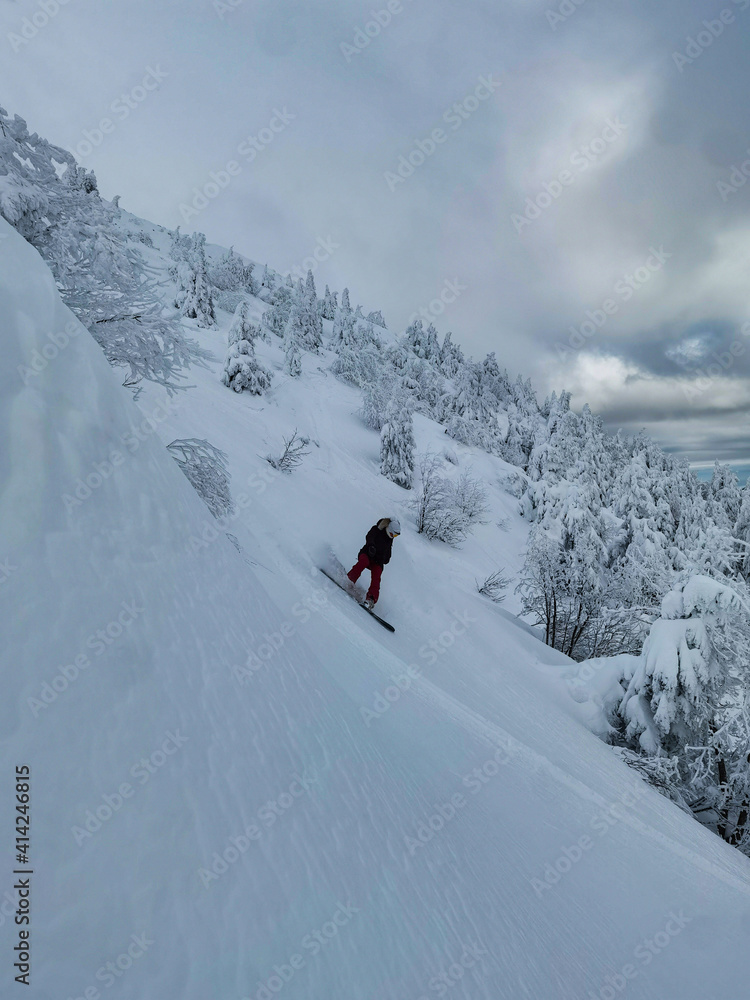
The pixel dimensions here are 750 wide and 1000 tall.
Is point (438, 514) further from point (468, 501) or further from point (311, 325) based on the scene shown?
point (311, 325)

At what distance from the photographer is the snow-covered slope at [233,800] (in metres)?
1.39

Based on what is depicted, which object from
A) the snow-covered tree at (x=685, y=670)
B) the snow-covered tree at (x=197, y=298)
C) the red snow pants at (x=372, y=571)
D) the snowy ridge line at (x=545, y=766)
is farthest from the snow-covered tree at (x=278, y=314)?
the snowy ridge line at (x=545, y=766)

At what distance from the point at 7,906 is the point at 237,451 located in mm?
10714

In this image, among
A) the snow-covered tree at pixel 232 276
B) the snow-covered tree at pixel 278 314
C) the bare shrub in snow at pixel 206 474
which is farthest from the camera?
the snow-covered tree at pixel 232 276

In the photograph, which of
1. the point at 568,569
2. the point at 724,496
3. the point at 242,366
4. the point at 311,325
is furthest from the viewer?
the point at 311,325

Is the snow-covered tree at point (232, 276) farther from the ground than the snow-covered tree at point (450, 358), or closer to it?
closer to it

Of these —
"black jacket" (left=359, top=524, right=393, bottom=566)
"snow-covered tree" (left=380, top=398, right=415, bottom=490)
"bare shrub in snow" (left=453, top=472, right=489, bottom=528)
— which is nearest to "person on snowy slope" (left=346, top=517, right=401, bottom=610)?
"black jacket" (left=359, top=524, right=393, bottom=566)

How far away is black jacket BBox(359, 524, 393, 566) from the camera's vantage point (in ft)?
24.2

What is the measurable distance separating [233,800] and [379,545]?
557cm

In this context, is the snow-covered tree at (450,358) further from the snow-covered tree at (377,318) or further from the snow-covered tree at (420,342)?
the snow-covered tree at (377,318)

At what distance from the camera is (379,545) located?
7414 mm

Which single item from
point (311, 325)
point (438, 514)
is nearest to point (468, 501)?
point (438, 514)

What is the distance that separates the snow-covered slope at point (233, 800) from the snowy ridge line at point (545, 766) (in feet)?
0.17

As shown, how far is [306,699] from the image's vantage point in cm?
323
